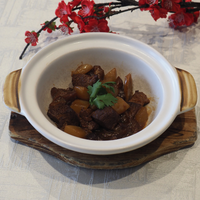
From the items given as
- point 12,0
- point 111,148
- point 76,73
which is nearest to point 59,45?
point 76,73

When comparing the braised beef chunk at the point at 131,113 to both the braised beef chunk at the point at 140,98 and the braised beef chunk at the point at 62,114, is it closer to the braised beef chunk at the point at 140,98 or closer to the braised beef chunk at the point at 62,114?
the braised beef chunk at the point at 140,98

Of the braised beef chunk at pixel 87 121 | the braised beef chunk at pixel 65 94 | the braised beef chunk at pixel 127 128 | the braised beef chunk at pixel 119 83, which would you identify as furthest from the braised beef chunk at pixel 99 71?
the braised beef chunk at pixel 127 128

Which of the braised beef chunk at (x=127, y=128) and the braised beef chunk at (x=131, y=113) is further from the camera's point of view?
the braised beef chunk at (x=131, y=113)

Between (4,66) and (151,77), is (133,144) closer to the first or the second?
(151,77)

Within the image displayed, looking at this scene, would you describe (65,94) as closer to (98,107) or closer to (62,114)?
(62,114)

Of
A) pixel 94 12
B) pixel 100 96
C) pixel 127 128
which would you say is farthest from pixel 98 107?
pixel 94 12

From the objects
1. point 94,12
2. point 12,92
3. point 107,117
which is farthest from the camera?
point 94,12

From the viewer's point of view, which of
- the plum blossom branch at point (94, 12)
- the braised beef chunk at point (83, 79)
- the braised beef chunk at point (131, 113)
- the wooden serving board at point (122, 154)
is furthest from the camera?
the plum blossom branch at point (94, 12)
